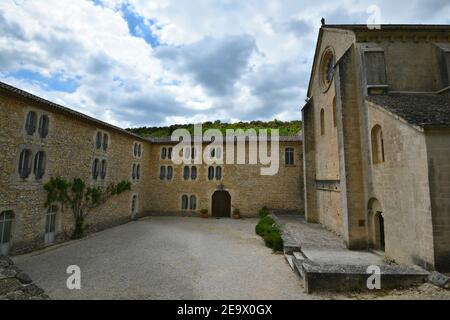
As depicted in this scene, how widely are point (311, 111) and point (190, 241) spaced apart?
11.7 m

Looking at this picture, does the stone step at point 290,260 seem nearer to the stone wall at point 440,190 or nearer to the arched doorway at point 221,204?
the stone wall at point 440,190

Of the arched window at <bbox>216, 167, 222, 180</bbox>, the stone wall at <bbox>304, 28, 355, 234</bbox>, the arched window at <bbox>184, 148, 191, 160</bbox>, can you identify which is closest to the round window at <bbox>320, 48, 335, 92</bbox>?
the stone wall at <bbox>304, 28, 355, 234</bbox>

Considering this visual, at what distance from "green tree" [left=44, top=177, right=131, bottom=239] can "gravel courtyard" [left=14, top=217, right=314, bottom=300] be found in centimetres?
129

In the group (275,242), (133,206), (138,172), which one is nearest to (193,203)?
(133,206)

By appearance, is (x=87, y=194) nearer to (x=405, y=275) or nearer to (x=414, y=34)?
(x=405, y=275)

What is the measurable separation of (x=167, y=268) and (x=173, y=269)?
0.85 feet

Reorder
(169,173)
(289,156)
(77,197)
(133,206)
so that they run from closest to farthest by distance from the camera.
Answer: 1. (77,197)
2. (133,206)
3. (289,156)
4. (169,173)

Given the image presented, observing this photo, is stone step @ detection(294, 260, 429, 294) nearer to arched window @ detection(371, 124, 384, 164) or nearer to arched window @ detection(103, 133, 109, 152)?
arched window @ detection(371, 124, 384, 164)

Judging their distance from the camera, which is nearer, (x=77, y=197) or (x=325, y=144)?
(x=77, y=197)

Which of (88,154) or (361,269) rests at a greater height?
(88,154)

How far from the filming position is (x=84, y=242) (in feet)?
40.7

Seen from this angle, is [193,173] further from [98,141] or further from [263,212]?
[98,141]

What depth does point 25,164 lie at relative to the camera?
1048cm
